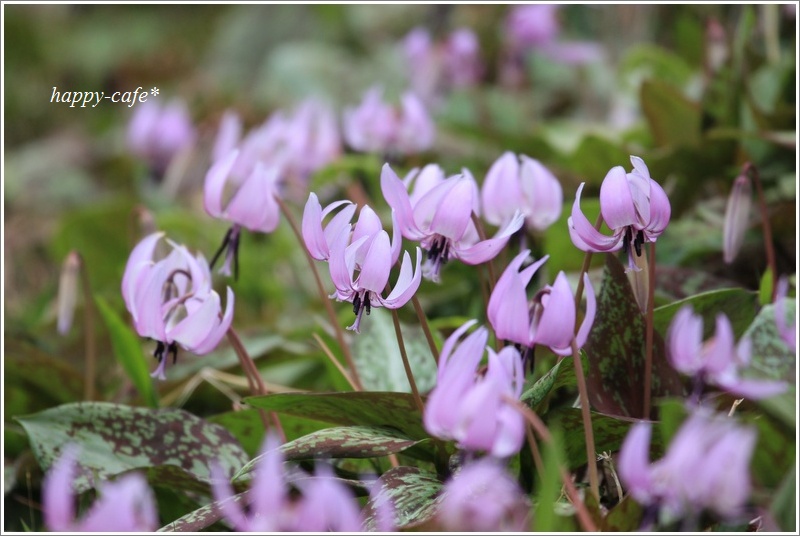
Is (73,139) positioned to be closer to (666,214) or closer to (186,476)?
(186,476)

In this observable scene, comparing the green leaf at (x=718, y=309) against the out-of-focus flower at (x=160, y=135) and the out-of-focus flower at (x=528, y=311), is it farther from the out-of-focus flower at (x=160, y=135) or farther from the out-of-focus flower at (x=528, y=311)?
the out-of-focus flower at (x=160, y=135)

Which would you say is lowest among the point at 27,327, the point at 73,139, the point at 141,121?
the point at 27,327

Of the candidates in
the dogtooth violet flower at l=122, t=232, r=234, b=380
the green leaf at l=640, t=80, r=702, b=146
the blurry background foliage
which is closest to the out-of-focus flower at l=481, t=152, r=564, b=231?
the blurry background foliage

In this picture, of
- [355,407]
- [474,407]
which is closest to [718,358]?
[474,407]

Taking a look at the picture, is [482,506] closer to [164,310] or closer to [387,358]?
[164,310]

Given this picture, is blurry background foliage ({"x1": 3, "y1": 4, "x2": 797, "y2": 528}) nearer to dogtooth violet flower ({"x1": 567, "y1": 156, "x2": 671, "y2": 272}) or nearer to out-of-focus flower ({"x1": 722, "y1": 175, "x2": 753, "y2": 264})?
out-of-focus flower ({"x1": 722, "y1": 175, "x2": 753, "y2": 264})

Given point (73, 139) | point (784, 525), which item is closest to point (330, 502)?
point (784, 525)
